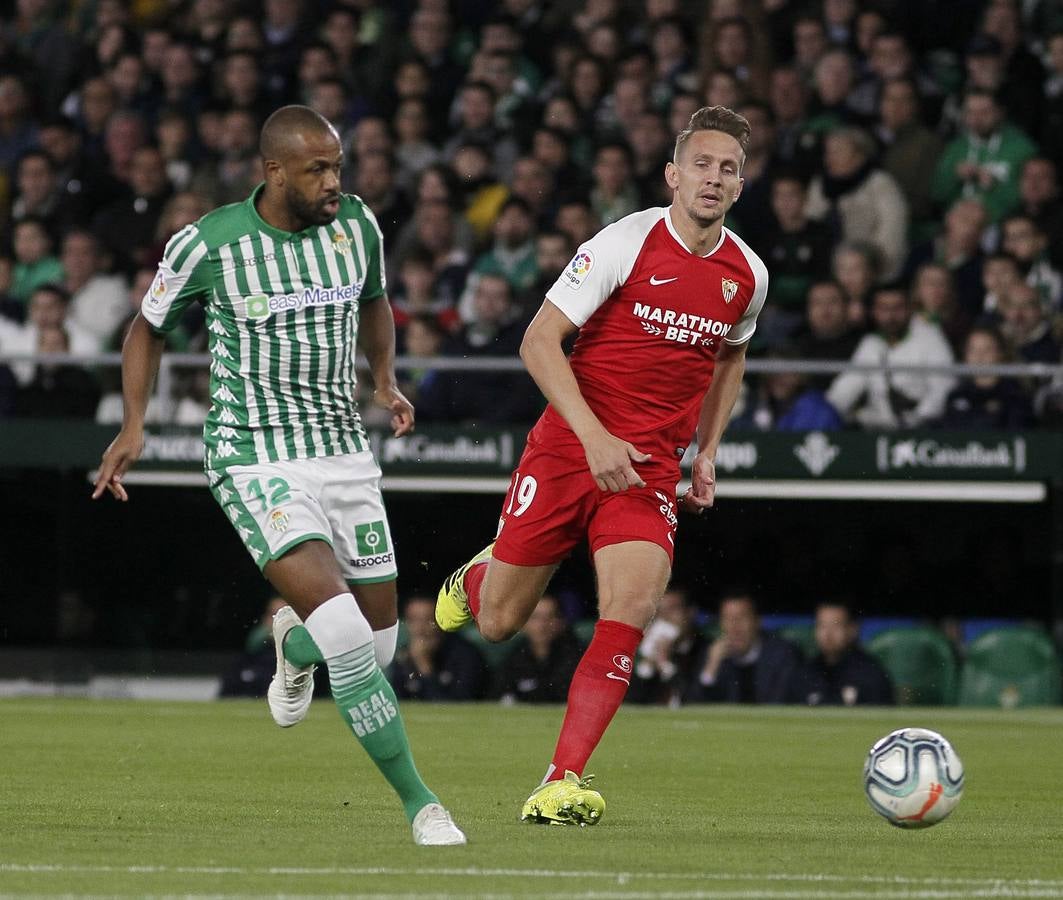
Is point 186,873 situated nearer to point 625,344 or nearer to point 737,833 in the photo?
point 737,833

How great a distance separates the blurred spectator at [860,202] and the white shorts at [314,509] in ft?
28.8

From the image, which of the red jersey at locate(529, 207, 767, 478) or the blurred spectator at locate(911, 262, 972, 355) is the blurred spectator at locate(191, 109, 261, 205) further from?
the red jersey at locate(529, 207, 767, 478)

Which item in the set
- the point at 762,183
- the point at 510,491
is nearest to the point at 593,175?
the point at 762,183

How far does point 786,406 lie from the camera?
14.4 metres

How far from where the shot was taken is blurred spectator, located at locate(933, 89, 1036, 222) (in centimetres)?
1564

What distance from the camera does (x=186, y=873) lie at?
550 centimetres

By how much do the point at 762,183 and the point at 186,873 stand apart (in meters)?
10.7

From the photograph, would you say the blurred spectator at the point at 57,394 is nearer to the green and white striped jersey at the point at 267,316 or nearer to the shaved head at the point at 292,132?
the green and white striped jersey at the point at 267,316

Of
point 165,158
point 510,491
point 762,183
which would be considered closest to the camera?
point 510,491

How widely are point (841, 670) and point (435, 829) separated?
8.19 m

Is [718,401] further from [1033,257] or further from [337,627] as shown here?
[1033,257]

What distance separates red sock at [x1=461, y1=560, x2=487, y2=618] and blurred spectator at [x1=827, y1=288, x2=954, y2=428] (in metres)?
6.38

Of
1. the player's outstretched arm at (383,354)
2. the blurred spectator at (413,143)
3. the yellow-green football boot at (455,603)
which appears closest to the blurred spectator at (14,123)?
the blurred spectator at (413,143)

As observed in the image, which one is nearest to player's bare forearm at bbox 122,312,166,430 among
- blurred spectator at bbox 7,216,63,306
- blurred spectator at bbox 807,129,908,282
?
blurred spectator at bbox 807,129,908,282
